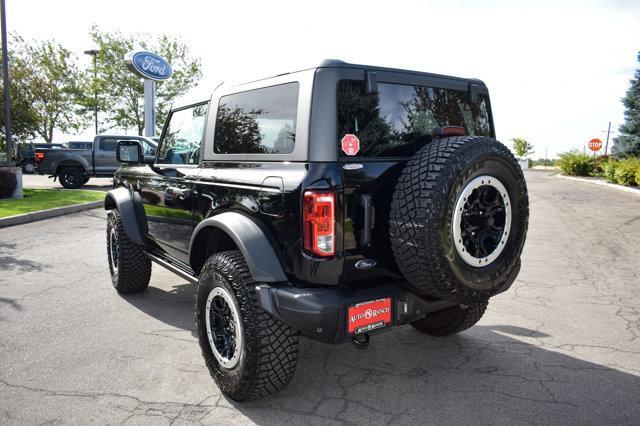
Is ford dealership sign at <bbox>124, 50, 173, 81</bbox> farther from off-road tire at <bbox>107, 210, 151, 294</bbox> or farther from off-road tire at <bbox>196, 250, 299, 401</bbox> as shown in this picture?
off-road tire at <bbox>196, 250, 299, 401</bbox>

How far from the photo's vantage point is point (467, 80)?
3350 millimetres

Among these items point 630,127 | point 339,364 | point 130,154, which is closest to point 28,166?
point 130,154

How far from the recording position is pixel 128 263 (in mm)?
4789

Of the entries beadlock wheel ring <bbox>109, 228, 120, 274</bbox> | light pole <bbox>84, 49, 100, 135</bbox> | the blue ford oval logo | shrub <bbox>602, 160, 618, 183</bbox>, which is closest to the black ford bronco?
the blue ford oval logo

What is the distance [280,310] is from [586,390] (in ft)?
6.85

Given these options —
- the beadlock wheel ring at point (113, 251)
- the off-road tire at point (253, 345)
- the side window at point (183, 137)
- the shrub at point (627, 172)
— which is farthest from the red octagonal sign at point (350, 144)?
the shrub at point (627, 172)

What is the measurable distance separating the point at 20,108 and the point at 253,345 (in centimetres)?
1516

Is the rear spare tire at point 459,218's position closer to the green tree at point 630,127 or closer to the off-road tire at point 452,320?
the off-road tire at point 452,320

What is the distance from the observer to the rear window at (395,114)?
2.68 metres

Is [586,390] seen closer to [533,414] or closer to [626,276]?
[533,414]

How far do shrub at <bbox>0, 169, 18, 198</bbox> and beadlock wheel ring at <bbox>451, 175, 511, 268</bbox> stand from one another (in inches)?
540

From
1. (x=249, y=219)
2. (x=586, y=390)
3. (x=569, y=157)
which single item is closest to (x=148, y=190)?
(x=249, y=219)

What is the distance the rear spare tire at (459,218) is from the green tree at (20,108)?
15.3m

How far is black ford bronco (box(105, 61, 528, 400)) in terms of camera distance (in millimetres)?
2463
